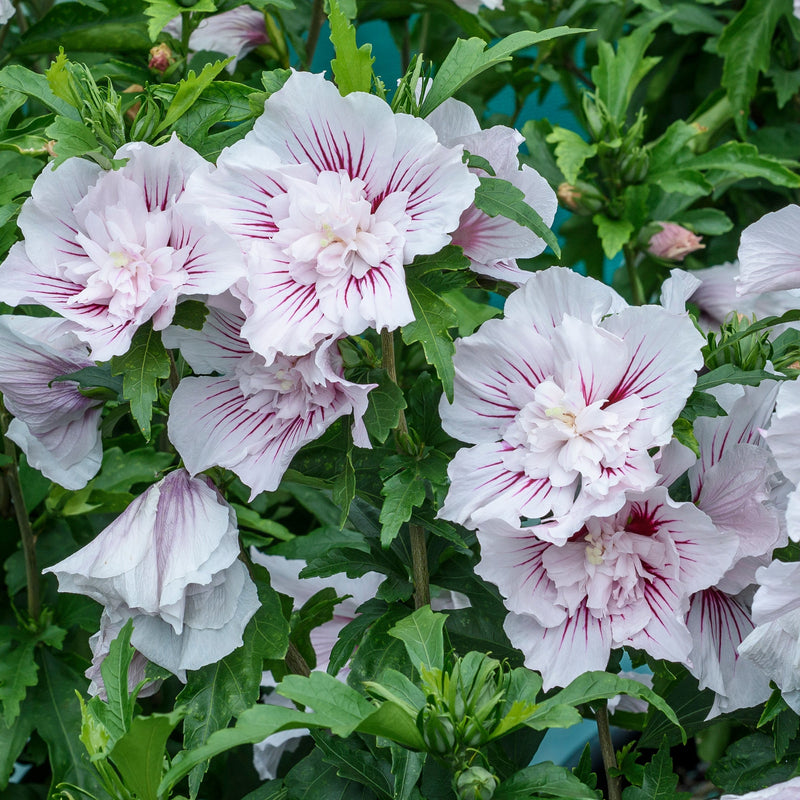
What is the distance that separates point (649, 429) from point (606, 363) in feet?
0.15

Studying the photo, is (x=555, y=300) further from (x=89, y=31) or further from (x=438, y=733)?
(x=89, y=31)

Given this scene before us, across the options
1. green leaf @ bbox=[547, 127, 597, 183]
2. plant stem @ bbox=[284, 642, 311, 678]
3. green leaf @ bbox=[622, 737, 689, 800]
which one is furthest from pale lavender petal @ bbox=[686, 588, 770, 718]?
green leaf @ bbox=[547, 127, 597, 183]

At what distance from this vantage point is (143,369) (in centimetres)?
64

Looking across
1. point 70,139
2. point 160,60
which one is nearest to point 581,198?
point 160,60

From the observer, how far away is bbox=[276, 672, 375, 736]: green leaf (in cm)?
56

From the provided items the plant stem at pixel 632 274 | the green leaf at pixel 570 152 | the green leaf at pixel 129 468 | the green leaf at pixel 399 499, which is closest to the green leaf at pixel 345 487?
the green leaf at pixel 399 499

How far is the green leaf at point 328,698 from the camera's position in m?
0.56

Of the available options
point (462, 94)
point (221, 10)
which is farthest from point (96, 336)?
point (462, 94)

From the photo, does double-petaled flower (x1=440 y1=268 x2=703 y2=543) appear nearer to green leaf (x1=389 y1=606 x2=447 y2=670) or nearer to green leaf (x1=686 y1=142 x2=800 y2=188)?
green leaf (x1=389 y1=606 x2=447 y2=670)

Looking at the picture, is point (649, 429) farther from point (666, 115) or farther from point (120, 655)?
point (666, 115)

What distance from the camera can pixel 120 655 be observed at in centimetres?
62

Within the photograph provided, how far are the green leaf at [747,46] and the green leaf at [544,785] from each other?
35.1 inches

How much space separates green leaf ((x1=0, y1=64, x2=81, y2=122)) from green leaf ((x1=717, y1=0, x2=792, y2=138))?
0.84 metres

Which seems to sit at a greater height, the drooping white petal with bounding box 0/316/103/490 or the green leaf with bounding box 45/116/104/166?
the green leaf with bounding box 45/116/104/166
